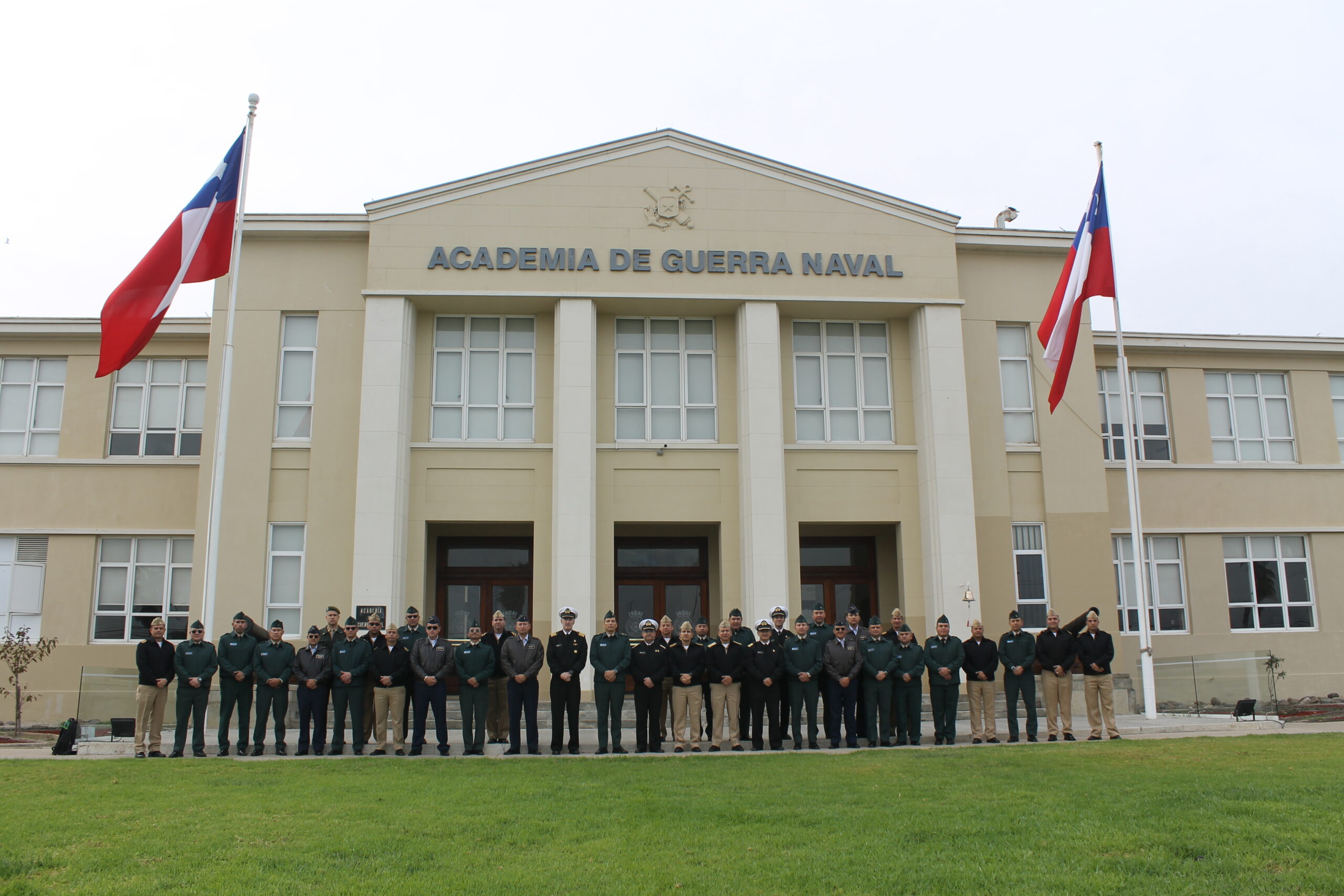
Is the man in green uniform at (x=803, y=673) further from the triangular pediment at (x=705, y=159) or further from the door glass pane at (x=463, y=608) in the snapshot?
the triangular pediment at (x=705, y=159)

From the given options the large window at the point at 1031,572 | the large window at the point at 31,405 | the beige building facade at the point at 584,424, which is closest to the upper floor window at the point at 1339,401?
the beige building facade at the point at 584,424

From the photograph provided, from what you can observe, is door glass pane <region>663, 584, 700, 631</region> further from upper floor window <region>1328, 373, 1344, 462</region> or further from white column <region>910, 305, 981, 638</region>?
upper floor window <region>1328, 373, 1344, 462</region>

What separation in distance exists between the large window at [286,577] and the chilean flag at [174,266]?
522 cm

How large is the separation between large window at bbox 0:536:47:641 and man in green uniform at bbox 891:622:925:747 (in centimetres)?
1662

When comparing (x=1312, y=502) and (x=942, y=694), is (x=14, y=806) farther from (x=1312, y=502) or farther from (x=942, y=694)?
(x=1312, y=502)

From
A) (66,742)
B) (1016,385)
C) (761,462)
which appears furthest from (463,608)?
(1016,385)

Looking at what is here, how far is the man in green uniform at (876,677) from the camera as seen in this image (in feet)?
46.4

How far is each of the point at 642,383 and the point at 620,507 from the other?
248 centimetres

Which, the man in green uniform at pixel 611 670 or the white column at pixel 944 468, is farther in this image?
the white column at pixel 944 468

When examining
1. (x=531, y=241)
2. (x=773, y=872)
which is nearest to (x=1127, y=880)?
(x=773, y=872)

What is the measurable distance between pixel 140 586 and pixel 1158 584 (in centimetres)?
2091

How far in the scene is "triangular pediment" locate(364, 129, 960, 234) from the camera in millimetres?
20797

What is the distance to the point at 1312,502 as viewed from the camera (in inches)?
949

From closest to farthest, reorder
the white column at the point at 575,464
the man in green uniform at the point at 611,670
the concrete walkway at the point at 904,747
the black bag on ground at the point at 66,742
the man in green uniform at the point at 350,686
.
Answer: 1. the concrete walkway at the point at 904,747
2. the black bag on ground at the point at 66,742
3. the man in green uniform at the point at 350,686
4. the man in green uniform at the point at 611,670
5. the white column at the point at 575,464
